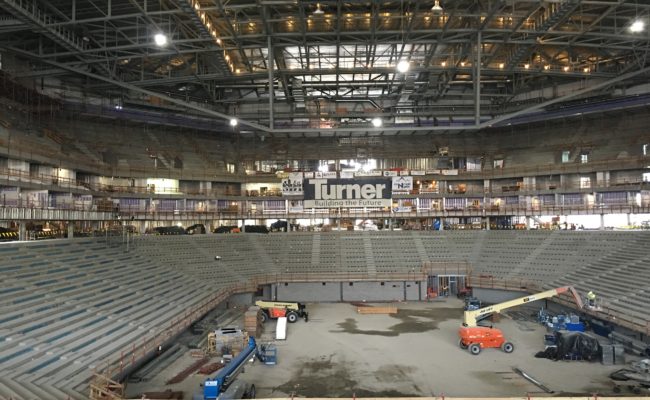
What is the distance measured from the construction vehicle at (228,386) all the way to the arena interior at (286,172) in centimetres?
345

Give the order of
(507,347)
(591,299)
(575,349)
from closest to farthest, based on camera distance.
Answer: (575,349), (507,347), (591,299)

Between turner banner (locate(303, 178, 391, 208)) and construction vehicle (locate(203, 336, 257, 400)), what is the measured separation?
82.6 ft

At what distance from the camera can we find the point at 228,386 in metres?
17.3

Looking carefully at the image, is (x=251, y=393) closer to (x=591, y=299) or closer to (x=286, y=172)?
(x=591, y=299)

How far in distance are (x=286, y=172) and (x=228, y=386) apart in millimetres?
33457

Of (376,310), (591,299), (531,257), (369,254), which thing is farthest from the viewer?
(369,254)

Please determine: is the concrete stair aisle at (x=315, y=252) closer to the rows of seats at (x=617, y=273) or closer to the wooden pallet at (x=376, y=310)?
the wooden pallet at (x=376, y=310)

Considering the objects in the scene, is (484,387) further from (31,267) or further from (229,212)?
(229,212)

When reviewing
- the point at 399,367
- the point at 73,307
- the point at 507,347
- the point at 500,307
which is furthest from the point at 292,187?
the point at 507,347

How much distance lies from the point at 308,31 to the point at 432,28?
8.34 meters

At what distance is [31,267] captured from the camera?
76.6ft

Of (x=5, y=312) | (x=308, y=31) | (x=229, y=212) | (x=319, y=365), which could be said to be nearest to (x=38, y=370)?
(x=5, y=312)

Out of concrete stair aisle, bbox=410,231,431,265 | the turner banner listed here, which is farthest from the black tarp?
the turner banner

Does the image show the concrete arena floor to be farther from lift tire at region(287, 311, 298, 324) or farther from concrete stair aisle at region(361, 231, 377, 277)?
concrete stair aisle at region(361, 231, 377, 277)
